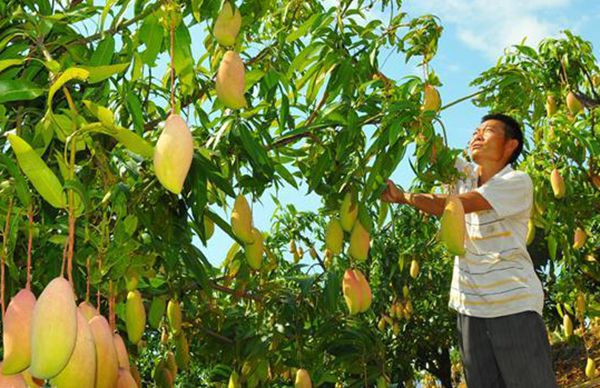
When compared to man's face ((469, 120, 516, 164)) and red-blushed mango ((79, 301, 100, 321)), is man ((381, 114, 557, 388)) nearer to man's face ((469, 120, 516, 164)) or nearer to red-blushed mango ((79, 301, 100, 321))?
man's face ((469, 120, 516, 164))

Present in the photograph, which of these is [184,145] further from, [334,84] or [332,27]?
[332,27]

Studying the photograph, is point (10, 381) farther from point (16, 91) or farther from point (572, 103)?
point (572, 103)

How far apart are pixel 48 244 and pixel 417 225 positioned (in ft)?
10.2

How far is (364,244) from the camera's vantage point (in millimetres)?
1866

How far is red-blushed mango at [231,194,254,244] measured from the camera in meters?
1.78

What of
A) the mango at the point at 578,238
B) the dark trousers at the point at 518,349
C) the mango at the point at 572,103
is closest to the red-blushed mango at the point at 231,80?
the dark trousers at the point at 518,349

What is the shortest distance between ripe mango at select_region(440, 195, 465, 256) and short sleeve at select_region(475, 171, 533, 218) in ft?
2.19

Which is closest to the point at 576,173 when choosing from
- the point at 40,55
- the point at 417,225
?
the point at 417,225

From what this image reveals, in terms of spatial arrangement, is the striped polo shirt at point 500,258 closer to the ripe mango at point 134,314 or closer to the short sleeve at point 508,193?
the short sleeve at point 508,193

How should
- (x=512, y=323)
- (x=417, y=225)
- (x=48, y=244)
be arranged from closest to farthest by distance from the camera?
(x=48, y=244) → (x=512, y=323) → (x=417, y=225)

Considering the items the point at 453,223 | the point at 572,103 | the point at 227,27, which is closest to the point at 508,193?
the point at 453,223

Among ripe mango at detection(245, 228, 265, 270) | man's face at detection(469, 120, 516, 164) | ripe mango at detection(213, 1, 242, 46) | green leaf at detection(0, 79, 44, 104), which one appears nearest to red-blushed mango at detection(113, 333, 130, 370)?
green leaf at detection(0, 79, 44, 104)

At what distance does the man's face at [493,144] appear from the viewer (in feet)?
8.00

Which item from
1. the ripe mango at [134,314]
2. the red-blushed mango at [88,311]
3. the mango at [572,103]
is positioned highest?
the mango at [572,103]
